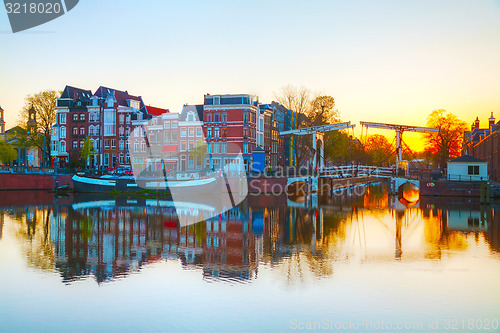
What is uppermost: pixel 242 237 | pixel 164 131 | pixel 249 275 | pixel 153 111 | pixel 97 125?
pixel 153 111

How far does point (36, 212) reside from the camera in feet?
113

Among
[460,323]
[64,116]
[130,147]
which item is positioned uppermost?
[64,116]

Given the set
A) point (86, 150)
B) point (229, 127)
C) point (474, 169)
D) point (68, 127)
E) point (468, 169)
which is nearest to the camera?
point (474, 169)

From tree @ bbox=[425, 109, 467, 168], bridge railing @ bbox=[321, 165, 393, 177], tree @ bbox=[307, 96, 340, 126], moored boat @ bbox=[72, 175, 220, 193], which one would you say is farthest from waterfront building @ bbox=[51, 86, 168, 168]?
tree @ bbox=[425, 109, 467, 168]

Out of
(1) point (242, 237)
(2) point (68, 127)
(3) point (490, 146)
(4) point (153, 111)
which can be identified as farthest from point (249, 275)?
(4) point (153, 111)

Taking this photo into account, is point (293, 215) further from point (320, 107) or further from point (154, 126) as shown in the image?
point (154, 126)

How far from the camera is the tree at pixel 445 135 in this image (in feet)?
217

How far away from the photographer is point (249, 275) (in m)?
15.9

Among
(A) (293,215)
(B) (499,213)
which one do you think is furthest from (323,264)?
(B) (499,213)

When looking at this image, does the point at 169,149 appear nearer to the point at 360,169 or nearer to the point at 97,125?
the point at 97,125

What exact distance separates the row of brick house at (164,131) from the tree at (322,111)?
5.72 m

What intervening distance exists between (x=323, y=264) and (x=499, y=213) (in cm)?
2197

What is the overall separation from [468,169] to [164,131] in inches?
1608

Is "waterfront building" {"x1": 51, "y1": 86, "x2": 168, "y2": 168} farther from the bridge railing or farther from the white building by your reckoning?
the white building
